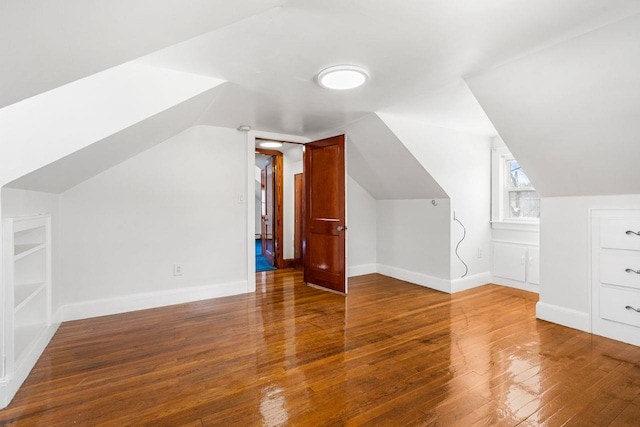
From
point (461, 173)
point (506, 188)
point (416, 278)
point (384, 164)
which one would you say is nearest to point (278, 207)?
point (384, 164)

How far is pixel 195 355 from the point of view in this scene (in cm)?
234

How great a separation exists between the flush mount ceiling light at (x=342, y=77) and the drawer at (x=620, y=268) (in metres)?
2.56

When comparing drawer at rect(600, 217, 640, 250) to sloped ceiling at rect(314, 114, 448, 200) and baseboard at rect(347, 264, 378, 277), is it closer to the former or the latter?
sloped ceiling at rect(314, 114, 448, 200)

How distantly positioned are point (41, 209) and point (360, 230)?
391cm

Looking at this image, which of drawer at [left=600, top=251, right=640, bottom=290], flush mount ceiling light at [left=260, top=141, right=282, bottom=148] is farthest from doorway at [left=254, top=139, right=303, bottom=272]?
drawer at [left=600, top=251, right=640, bottom=290]

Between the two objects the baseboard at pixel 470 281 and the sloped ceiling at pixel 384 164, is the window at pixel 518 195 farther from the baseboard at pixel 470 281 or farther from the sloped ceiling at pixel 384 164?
the sloped ceiling at pixel 384 164

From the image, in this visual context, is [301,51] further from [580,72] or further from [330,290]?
[330,290]

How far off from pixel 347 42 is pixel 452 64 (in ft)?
2.81

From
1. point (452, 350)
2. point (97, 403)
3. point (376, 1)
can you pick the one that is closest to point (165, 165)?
point (97, 403)

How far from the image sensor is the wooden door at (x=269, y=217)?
232 inches

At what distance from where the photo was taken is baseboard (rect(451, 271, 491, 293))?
400 cm

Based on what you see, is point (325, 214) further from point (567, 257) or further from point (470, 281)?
point (567, 257)

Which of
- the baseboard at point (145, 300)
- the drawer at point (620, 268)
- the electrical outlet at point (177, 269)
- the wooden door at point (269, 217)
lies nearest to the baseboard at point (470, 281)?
the drawer at point (620, 268)

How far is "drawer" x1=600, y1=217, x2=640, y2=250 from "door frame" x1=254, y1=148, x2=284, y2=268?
4.39 meters
